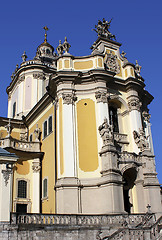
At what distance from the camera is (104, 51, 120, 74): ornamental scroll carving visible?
25.5 m

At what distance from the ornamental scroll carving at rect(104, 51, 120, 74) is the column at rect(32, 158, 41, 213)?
10.3 metres

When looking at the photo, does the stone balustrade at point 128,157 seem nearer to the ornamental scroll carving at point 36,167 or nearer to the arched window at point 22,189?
the ornamental scroll carving at point 36,167

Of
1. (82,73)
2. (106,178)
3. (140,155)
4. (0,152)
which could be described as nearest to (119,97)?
(82,73)

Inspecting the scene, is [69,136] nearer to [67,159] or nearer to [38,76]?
[67,159]

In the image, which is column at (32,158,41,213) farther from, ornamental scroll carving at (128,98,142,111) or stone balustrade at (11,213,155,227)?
ornamental scroll carving at (128,98,142,111)

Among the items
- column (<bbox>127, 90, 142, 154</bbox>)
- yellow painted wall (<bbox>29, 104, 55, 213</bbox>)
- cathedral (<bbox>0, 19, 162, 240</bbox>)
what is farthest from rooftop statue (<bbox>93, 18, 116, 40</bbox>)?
yellow painted wall (<bbox>29, 104, 55, 213</bbox>)

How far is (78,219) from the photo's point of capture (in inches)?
618

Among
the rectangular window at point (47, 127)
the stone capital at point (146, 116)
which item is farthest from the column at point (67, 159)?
the stone capital at point (146, 116)

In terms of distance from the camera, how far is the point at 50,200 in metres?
22.5

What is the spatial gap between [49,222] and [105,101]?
11.1m

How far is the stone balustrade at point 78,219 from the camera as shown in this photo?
1414cm

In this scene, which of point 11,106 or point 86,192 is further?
point 11,106

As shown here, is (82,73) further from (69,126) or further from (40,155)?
(40,155)

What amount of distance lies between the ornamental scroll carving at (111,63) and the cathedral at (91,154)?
0.34ft
